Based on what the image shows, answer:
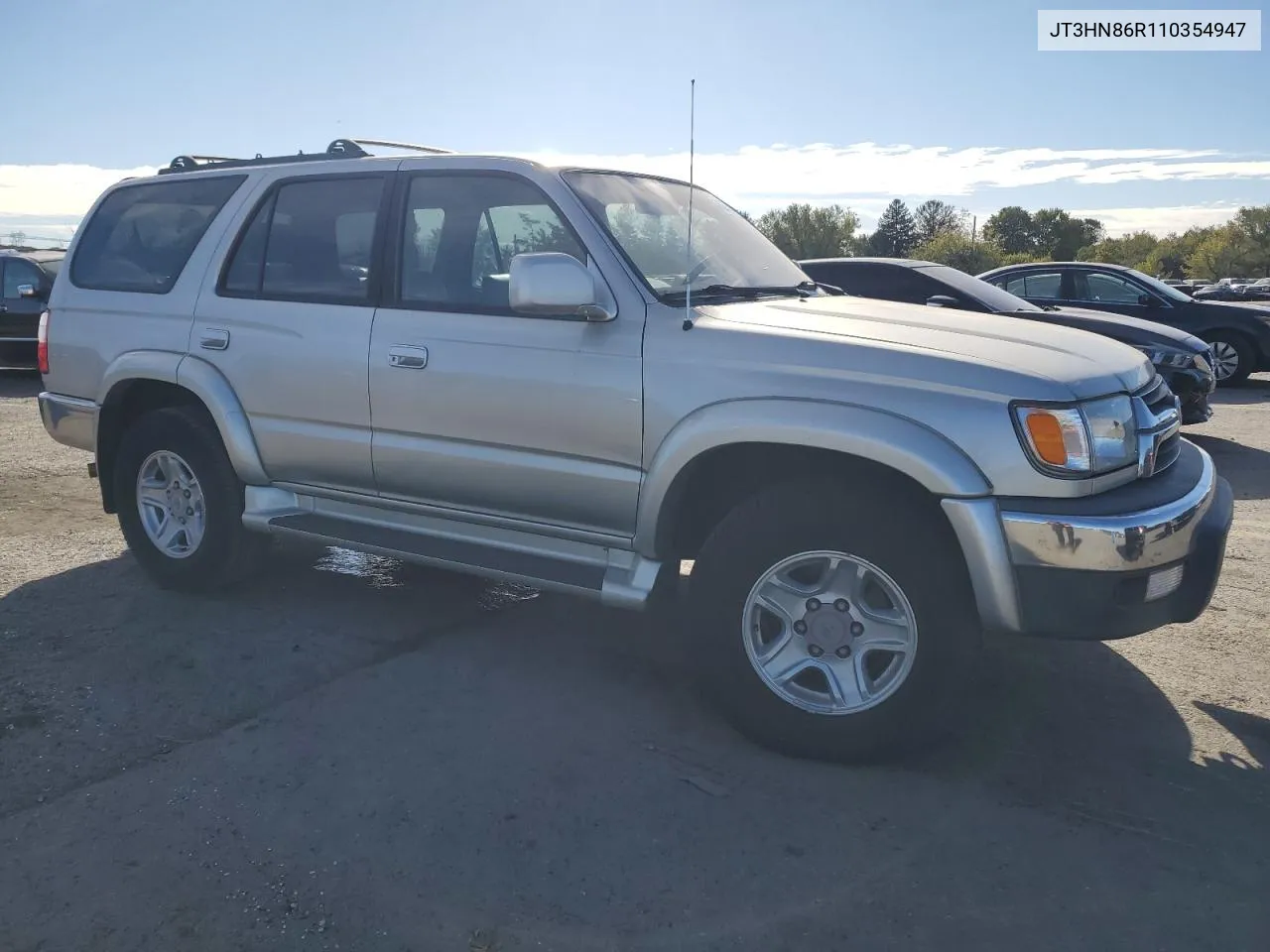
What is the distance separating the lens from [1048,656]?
4285 mm

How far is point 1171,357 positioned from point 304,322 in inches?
281

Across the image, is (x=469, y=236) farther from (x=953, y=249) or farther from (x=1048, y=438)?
(x=953, y=249)

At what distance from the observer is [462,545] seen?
405 centimetres

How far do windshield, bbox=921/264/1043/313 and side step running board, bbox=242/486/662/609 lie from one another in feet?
19.5

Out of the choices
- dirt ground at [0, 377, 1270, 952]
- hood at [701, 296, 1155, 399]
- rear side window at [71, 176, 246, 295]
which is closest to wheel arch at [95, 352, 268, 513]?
rear side window at [71, 176, 246, 295]

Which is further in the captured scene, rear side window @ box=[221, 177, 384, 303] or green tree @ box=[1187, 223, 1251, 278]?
green tree @ box=[1187, 223, 1251, 278]

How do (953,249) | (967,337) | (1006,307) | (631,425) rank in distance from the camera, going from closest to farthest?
1. (967,337)
2. (631,425)
3. (1006,307)
4. (953,249)

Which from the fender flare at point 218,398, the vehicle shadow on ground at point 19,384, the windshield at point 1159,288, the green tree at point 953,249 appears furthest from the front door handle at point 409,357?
the green tree at point 953,249

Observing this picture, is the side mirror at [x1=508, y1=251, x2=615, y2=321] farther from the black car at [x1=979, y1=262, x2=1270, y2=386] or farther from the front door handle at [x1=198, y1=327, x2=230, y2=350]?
the black car at [x1=979, y1=262, x2=1270, y2=386]

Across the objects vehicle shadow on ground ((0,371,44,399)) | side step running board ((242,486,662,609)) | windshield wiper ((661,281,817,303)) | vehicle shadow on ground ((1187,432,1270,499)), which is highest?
windshield wiper ((661,281,817,303))

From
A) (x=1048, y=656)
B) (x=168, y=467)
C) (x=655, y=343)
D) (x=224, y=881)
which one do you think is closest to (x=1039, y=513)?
(x=655, y=343)

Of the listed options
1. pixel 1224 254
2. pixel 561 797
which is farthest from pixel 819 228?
pixel 561 797

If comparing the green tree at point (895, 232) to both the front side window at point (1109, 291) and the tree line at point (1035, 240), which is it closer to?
the tree line at point (1035, 240)

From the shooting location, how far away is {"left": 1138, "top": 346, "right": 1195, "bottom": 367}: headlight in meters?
8.52
